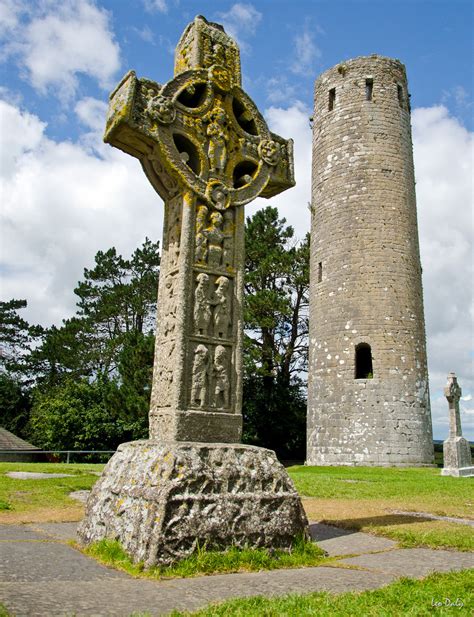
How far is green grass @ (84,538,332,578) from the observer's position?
3.81m

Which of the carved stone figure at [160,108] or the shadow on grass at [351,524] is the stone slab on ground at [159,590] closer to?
the shadow on grass at [351,524]

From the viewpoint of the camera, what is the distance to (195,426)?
4.97 metres

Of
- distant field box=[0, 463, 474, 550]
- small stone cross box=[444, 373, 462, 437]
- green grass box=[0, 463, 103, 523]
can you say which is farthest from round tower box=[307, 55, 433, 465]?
green grass box=[0, 463, 103, 523]

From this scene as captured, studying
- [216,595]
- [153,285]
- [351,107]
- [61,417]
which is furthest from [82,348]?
[216,595]

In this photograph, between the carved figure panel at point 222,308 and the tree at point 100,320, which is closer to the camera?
the carved figure panel at point 222,308

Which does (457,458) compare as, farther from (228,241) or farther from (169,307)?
(169,307)

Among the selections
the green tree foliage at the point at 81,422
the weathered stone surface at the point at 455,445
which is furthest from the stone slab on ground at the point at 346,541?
the green tree foliage at the point at 81,422

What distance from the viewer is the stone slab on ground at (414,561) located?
3.94 meters

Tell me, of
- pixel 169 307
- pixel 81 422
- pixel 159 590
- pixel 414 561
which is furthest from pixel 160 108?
pixel 81 422

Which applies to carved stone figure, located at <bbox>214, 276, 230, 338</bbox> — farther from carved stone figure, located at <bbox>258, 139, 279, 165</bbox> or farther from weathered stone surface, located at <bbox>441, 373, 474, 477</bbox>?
weathered stone surface, located at <bbox>441, 373, 474, 477</bbox>

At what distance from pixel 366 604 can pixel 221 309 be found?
9.67 feet

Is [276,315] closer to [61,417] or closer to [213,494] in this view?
[61,417]

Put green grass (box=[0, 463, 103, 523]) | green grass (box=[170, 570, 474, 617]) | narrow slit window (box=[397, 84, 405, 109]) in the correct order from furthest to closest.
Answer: narrow slit window (box=[397, 84, 405, 109]) → green grass (box=[0, 463, 103, 523]) → green grass (box=[170, 570, 474, 617])

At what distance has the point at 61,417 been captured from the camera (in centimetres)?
2727
